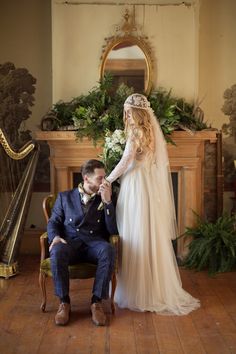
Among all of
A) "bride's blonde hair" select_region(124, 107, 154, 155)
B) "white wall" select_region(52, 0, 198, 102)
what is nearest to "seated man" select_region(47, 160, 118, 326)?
"bride's blonde hair" select_region(124, 107, 154, 155)

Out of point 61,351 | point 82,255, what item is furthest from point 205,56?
point 61,351

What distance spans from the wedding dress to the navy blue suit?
0.17 m

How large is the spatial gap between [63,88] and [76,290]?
2.25 metres

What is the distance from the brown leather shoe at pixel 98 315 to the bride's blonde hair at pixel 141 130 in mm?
1249

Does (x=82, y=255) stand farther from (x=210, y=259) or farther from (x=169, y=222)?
(x=210, y=259)

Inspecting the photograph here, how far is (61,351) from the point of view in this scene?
3.09 metres

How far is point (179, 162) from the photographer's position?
5316 mm

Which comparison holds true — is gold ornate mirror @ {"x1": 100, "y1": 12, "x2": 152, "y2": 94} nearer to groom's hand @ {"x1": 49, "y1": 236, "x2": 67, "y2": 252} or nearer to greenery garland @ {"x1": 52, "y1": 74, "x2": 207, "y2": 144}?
greenery garland @ {"x1": 52, "y1": 74, "x2": 207, "y2": 144}

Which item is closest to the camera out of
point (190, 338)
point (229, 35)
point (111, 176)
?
point (190, 338)

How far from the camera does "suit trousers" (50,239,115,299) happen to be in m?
3.56

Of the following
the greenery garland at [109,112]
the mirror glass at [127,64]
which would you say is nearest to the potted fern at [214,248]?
the greenery garland at [109,112]

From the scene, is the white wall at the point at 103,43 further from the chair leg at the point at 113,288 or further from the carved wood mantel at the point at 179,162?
the chair leg at the point at 113,288

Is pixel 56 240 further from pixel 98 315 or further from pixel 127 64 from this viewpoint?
pixel 127 64

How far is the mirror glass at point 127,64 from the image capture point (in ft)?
17.6
